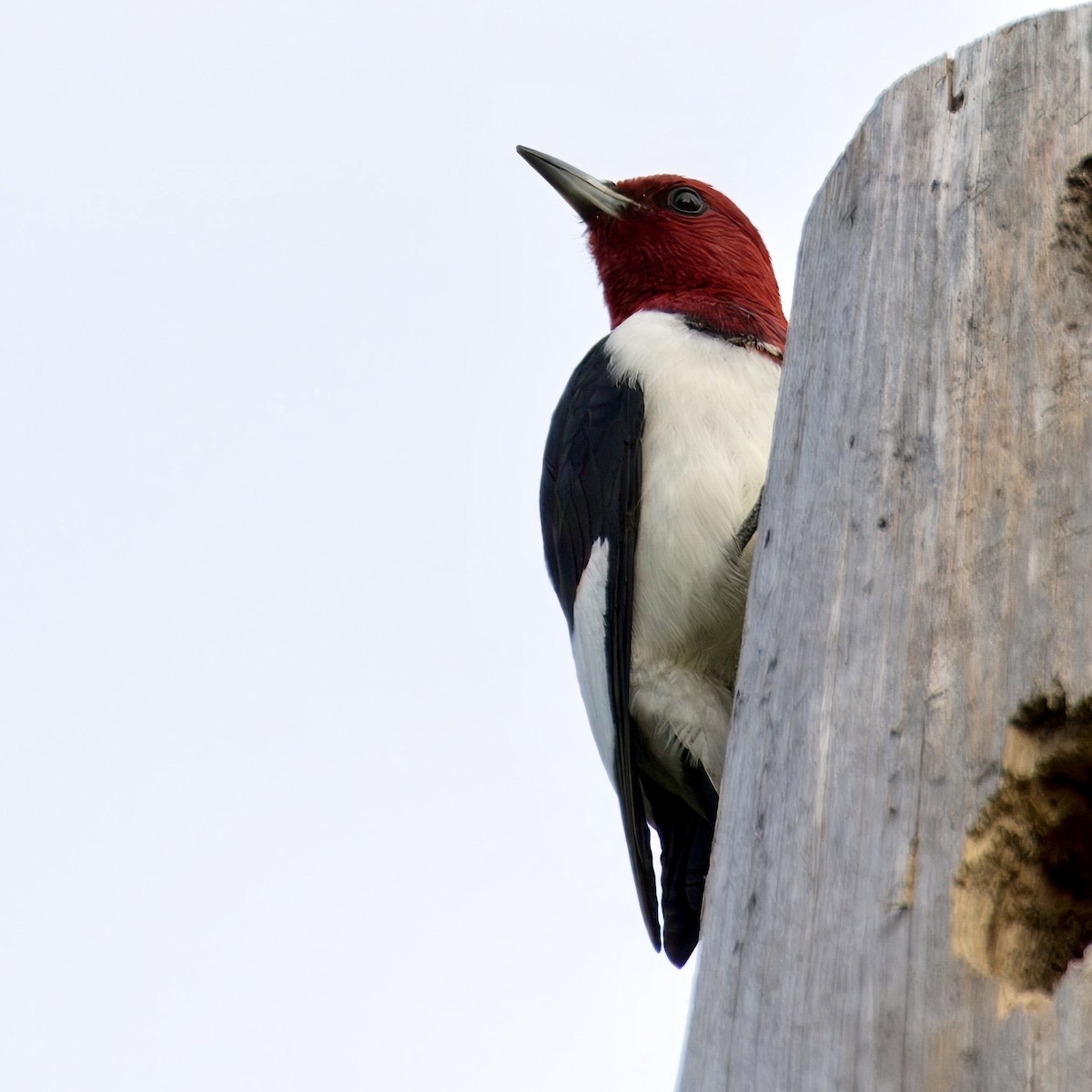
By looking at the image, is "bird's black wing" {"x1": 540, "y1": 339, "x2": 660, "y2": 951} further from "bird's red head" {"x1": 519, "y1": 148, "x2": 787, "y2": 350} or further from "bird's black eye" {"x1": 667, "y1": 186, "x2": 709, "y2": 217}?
"bird's black eye" {"x1": 667, "y1": 186, "x2": 709, "y2": 217}

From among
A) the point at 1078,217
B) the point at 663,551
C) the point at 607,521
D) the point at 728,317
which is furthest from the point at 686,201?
the point at 1078,217

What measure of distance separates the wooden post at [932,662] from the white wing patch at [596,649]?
1.13 meters

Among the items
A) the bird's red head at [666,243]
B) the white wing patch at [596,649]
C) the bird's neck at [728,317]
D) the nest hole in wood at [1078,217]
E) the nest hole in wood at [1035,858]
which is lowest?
the nest hole in wood at [1035,858]

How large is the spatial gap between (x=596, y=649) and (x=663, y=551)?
0.26 metres

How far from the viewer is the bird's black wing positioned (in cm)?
320

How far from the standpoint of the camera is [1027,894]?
181 centimetres

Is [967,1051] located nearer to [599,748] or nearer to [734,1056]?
[734,1056]

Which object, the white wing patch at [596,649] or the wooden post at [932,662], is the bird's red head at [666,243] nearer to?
the white wing patch at [596,649]

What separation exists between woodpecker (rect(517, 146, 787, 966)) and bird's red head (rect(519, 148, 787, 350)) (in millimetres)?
511

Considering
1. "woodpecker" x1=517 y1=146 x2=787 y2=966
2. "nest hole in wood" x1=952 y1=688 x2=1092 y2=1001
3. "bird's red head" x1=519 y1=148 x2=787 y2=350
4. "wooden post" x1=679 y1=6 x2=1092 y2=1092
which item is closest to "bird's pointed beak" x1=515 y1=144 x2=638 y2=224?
"bird's red head" x1=519 y1=148 x2=787 y2=350

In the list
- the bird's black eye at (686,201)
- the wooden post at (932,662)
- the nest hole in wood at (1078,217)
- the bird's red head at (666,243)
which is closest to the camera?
the wooden post at (932,662)

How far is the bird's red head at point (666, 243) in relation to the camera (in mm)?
4344

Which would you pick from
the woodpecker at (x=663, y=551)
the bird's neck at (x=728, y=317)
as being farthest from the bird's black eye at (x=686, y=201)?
the woodpecker at (x=663, y=551)

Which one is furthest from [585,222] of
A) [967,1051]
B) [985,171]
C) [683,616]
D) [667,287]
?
[967,1051]
